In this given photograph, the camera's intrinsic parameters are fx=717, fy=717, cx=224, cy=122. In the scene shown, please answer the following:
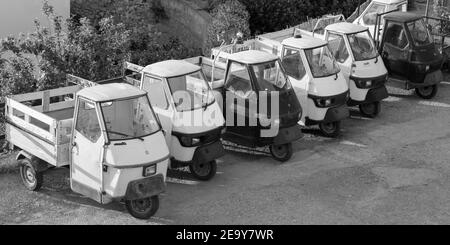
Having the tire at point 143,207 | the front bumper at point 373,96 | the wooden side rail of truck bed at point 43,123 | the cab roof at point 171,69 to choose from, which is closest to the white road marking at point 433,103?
the front bumper at point 373,96

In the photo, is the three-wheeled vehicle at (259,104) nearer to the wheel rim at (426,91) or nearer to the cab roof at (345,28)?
the cab roof at (345,28)

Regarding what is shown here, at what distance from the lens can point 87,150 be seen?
32.3 ft

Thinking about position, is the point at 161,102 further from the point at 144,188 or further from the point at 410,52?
the point at 410,52

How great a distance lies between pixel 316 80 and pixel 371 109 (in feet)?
6.89

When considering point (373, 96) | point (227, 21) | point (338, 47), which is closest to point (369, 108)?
point (373, 96)

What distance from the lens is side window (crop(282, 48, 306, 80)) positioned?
13.2m

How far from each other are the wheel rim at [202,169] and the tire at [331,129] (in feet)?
9.98

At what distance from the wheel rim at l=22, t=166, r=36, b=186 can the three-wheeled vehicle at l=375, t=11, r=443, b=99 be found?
8.21 meters

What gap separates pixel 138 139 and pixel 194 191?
164cm

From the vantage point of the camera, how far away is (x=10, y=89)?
1299cm

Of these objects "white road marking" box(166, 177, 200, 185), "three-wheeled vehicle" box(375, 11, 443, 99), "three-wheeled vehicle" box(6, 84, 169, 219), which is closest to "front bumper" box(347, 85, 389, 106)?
"three-wheeled vehicle" box(375, 11, 443, 99)

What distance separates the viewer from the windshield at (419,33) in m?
15.2

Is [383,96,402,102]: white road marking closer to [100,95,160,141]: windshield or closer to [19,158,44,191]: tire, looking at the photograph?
[100,95,160,141]: windshield

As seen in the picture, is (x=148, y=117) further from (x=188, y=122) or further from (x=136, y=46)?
(x=136, y=46)
